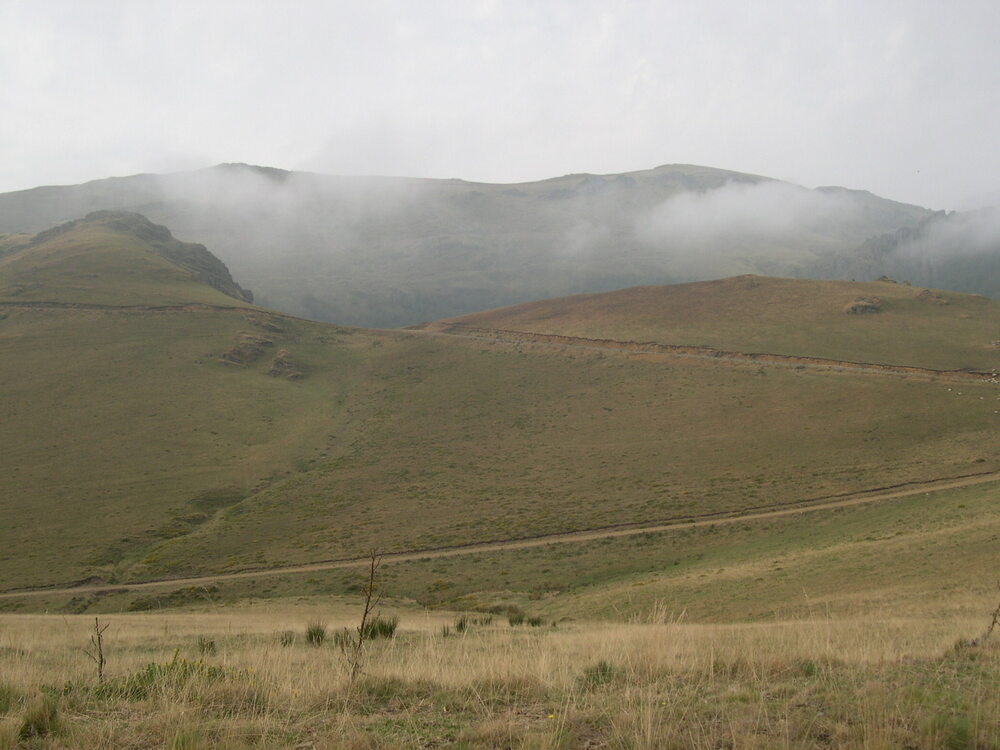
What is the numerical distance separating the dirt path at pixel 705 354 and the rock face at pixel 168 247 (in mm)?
44844

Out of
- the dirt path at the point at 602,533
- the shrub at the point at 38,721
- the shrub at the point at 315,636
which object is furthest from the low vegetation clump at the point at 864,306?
the shrub at the point at 38,721

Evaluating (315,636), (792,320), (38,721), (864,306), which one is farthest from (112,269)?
(38,721)

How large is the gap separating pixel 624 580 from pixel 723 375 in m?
36.3

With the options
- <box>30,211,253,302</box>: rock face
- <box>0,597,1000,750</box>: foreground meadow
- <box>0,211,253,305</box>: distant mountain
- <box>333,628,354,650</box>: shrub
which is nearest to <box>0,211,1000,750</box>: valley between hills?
<box>0,597,1000,750</box>: foreground meadow

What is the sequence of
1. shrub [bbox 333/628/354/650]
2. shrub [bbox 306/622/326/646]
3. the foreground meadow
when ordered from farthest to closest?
1. shrub [bbox 306/622/326/646]
2. shrub [bbox 333/628/354/650]
3. the foreground meadow

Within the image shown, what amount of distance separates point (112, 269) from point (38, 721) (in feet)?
316

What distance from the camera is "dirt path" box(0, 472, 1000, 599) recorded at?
101ft

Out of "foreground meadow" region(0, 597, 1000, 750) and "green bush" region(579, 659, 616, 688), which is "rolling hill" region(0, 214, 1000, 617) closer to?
"foreground meadow" region(0, 597, 1000, 750)

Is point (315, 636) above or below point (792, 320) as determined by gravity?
below

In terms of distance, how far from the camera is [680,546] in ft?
96.2

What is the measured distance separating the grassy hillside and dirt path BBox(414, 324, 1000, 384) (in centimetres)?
145

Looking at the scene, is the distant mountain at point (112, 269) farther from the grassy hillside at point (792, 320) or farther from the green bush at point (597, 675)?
the green bush at point (597, 675)

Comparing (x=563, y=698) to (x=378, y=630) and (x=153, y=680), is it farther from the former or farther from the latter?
(x=378, y=630)

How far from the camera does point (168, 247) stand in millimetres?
113312
